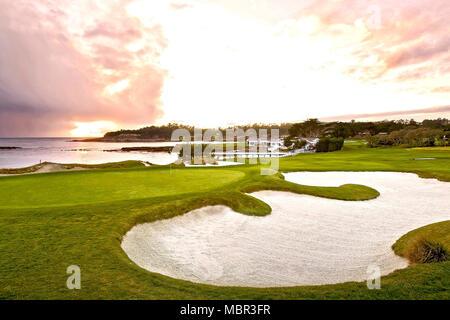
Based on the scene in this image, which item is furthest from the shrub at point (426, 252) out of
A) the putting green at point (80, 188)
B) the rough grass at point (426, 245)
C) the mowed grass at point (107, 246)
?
the putting green at point (80, 188)

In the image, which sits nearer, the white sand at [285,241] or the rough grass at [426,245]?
the white sand at [285,241]

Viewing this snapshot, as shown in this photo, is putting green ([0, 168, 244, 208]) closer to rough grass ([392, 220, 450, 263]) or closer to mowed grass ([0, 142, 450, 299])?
mowed grass ([0, 142, 450, 299])

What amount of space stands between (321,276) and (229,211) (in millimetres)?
4577

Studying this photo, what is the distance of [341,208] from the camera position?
10742mm

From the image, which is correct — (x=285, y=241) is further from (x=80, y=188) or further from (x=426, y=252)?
(x=80, y=188)

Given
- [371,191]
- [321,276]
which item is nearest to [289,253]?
[321,276]

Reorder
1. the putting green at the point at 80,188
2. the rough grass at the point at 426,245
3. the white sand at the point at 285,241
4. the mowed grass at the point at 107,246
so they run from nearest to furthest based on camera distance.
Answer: the mowed grass at the point at 107,246 < the white sand at the point at 285,241 < the rough grass at the point at 426,245 < the putting green at the point at 80,188

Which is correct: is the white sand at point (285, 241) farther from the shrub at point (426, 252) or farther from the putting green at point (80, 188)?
the putting green at point (80, 188)

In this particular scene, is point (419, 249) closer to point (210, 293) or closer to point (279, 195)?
point (210, 293)

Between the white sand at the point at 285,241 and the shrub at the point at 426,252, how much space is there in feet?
1.09

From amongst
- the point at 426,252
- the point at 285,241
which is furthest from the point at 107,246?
the point at 426,252

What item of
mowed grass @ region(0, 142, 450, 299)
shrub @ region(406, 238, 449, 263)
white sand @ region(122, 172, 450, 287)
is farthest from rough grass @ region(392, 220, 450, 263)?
mowed grass @ region(0, 142, 450, 299)

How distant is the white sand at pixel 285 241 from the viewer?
5.50m
